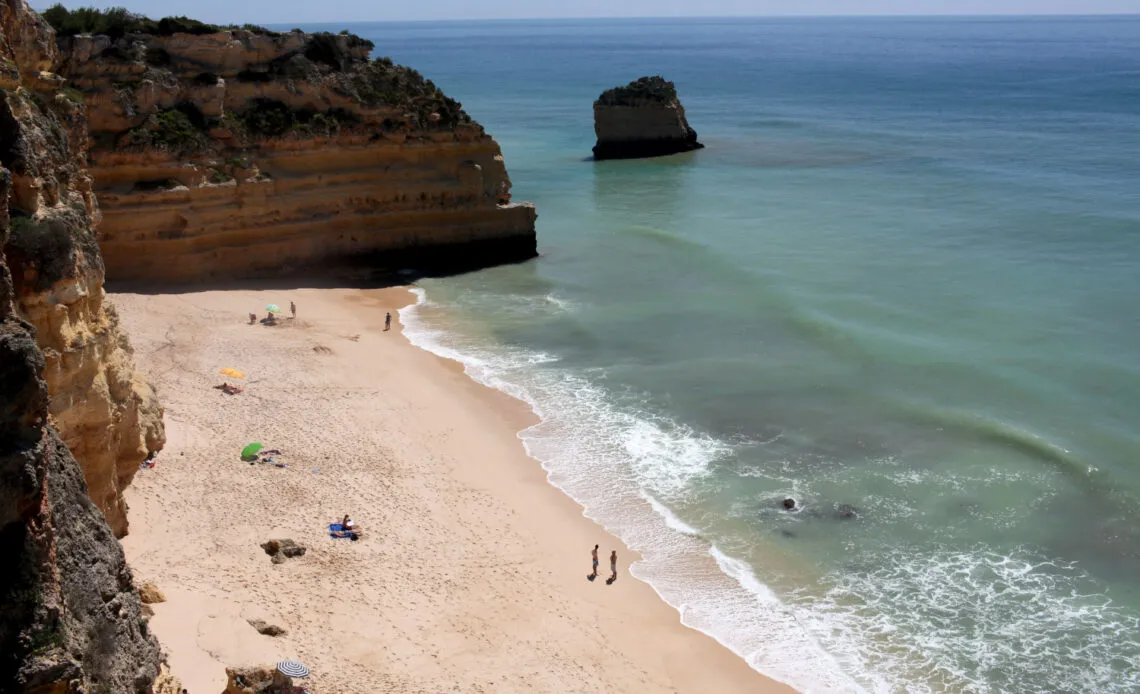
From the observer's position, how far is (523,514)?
2106 cm

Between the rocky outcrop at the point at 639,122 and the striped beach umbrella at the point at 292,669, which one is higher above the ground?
the rocky outcrop at the point at 639,122

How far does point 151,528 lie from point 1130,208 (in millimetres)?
45999

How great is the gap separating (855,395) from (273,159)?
65.9ft

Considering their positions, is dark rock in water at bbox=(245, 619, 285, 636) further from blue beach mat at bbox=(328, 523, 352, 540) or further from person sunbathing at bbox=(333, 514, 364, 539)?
person sunbathing at bbox=(333, 514, 364, 539)

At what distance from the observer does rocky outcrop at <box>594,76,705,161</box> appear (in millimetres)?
71312

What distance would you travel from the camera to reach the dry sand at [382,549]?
15750 millimetres

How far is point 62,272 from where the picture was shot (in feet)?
43.5

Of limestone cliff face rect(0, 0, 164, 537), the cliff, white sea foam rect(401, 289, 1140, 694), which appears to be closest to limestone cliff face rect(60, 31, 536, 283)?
limestone cliff face rect(0, 0, 164, 537)

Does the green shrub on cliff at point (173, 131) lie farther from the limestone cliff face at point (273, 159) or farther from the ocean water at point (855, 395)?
the ocean water at point (855, 395)

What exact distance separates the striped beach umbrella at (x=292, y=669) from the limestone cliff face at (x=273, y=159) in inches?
867

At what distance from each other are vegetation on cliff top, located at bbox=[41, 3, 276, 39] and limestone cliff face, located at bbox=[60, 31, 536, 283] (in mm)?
351

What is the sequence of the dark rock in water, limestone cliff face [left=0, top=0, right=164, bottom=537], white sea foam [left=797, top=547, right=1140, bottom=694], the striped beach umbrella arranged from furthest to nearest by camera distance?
white sea foam [left=797, top=547, right=1140, bottom=694]
the dark rock in water
the striped beach umbrella
limestone cliff face [left=0, top=0, right=164, bottom=537]

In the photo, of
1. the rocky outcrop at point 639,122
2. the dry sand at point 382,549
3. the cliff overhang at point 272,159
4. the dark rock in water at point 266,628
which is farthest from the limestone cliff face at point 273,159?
the rocky outcrop at point 639,122

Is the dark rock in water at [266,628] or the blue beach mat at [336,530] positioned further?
the blue beach mat at [336,530]
